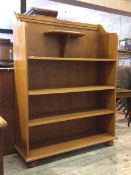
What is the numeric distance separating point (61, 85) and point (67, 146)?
2.58 feet

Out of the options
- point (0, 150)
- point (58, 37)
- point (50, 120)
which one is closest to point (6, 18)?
point (58, 37)

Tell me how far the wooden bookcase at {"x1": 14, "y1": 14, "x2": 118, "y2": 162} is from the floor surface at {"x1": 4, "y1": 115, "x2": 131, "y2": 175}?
11 centimetres

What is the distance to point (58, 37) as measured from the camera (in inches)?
109

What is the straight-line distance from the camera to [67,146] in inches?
104

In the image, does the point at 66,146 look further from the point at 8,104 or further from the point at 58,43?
the point at 58,43

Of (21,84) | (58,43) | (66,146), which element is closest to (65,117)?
(66,146)

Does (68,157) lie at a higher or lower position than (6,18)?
lower

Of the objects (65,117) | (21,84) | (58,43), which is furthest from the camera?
(58,43)

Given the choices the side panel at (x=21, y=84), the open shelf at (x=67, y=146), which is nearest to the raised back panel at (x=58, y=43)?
the side panel at (x=21, y=84)

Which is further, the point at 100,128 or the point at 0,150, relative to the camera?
the point at 100,128

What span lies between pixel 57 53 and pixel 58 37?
20 cm

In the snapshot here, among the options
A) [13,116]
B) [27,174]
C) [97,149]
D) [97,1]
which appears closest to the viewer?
[27,174]

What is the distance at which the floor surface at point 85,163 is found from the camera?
2.26 m

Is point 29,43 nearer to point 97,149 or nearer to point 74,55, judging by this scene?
point 74,55
